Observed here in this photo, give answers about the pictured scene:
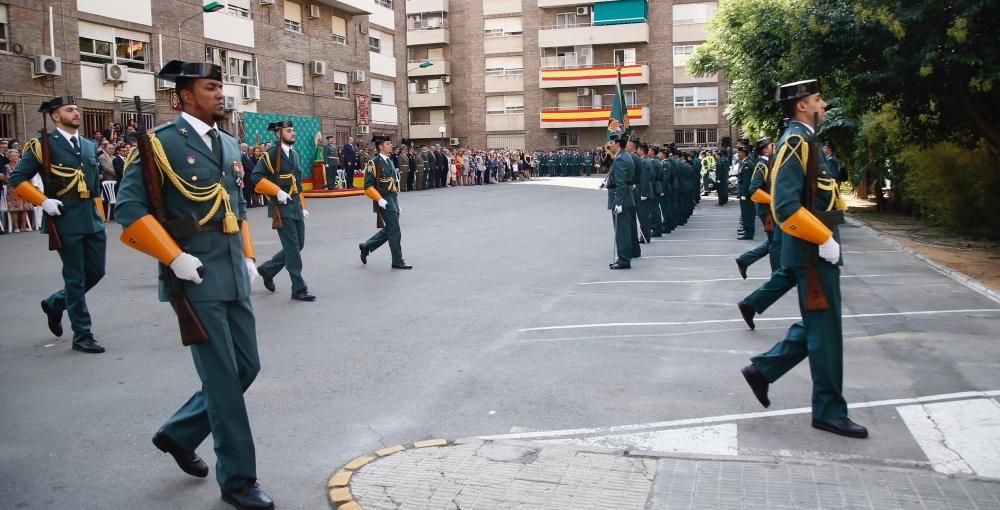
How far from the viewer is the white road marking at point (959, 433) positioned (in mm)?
A: 4754

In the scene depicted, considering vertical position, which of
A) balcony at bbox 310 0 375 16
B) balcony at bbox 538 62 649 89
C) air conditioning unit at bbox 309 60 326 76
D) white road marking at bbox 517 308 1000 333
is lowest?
white road marking at bbox 517 308 1000 333

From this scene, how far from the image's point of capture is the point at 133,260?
13.9 m

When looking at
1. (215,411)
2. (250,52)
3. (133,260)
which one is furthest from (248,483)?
(250,52)

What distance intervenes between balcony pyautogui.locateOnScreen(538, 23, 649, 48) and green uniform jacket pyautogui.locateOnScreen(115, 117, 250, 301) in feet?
194

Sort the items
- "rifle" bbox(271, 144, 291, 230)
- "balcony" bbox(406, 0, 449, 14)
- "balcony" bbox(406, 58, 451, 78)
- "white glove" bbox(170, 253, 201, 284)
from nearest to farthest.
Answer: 1. "white glove" bbox(170, 253, 201, 284)
2. "rifle" bbox(271, 144, 291, 230)
3. "balcony" bbox(406, 0, 449, 14)
4. "balcony" bbox(406, 58, 451, 78)

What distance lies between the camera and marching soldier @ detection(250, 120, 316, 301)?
1059 cm

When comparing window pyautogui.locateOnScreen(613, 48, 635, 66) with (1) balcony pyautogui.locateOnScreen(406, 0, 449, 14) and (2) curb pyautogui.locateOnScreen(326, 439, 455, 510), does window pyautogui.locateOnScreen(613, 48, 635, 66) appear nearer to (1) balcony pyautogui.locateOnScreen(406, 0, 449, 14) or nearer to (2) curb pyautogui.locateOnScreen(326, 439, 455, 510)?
(1) balcony pyautogui.locateOnScreen(406, 0, 449, 14)

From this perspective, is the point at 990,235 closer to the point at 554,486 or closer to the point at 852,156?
the point at 852,156

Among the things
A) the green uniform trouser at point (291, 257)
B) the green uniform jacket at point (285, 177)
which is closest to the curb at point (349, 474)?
the green uniform trouser at point (291, 257)

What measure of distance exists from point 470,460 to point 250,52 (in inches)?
1276

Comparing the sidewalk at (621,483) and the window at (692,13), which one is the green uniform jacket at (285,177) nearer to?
the sidewalk at (621,483)

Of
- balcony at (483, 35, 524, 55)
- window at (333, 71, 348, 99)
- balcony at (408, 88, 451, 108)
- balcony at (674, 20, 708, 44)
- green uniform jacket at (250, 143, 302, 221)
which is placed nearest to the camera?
green uniform jacket at (250, 143, 302, 221)

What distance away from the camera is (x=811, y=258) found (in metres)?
5.39

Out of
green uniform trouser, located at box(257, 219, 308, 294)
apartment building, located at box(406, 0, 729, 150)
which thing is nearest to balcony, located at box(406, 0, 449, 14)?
apartment building, located at box(406, 0, 729, 150)
